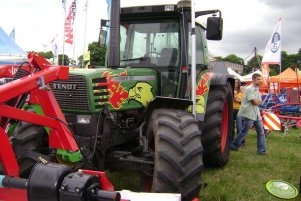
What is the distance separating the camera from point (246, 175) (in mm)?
5898

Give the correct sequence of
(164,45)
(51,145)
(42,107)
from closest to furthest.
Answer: (42,107), (51,145), (164,45)

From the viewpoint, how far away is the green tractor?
12.5 feet

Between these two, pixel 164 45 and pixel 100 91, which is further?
pixel 164 45

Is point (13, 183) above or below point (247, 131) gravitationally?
below

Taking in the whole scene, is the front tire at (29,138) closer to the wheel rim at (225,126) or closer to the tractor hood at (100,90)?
the tractor hood at (100,90)

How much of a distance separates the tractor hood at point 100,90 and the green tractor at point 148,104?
11 millimetres

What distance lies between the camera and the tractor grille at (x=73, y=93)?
166 inches

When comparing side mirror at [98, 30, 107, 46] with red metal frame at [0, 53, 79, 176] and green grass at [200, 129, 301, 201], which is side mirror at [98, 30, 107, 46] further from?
green grass at [200, 129, 301, 201]

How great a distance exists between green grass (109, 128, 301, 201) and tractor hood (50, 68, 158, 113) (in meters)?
1.20

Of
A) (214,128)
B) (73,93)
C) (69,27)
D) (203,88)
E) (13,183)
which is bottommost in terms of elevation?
(13,183)

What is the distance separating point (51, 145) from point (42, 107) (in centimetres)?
39

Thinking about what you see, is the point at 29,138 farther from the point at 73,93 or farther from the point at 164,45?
the point at 164,45

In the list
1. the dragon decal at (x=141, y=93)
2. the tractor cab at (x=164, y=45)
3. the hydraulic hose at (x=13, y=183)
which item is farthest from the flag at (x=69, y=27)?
the hydraulic hose at (x=13, y=183)

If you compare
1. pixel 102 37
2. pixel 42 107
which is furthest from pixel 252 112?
pixel 42 107
